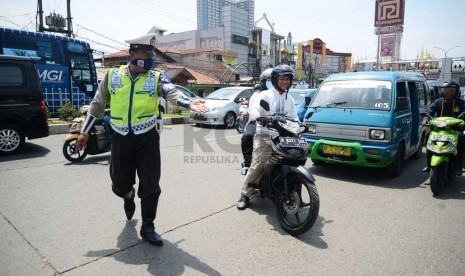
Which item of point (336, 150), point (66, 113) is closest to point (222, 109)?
point (66, 113)

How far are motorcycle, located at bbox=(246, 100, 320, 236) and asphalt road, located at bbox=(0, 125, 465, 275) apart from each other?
0.20m

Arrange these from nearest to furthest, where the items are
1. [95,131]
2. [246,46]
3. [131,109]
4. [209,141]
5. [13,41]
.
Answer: [131,109] < [95,131] < [209,141] < [13,41] < [246,46]

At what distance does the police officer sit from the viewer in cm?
294

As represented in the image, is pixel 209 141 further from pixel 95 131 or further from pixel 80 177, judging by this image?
pixel 80 177

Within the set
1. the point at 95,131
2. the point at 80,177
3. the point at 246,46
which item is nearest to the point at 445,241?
the point at 80,177

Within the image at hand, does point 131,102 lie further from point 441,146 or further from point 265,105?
point 441,146

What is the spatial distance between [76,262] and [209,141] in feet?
21.1

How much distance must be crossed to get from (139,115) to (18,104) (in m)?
5.36

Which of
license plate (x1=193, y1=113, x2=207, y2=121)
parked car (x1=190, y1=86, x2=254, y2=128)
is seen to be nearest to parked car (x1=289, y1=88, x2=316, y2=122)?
parked car (x1=190, y1=86, x2=254, y2=128)

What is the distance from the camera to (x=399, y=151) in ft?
18.1

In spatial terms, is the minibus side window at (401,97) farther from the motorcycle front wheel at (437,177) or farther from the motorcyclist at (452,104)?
the motorcycle front wheel at (437,177)

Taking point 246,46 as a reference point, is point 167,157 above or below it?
below

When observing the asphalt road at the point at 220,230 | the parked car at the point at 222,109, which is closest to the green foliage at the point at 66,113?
Result: the parked car at the point at 222,109

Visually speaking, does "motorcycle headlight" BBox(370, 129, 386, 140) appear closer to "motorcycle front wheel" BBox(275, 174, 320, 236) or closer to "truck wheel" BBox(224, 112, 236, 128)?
"motorcycle front wheel" BBox(275, 174, 320, 236)
